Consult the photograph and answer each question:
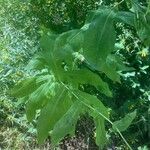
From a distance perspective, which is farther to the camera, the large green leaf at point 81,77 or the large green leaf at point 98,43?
the large green leaf at point 81,77

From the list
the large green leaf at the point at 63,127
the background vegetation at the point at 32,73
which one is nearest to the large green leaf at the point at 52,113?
the large green leaf at the point at 63,127

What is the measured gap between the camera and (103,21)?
0.76 metres

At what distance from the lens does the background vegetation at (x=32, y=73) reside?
4594 mm

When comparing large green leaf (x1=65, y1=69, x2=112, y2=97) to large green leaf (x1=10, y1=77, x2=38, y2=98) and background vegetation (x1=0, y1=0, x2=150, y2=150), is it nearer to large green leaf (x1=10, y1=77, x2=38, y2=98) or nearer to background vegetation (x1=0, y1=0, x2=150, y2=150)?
large green leaf (x1=10, y1=77, x2=38, y2=98)

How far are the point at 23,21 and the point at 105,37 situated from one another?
4.83 meters

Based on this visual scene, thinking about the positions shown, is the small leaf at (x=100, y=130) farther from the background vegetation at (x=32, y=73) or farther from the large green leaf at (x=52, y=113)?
the background vegetation at (x=32, y=73)

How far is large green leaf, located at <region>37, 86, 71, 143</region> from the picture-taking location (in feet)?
2.48

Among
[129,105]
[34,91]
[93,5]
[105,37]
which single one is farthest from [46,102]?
[93,5]

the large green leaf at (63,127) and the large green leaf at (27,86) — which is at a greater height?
the large green leaf at (27,86)

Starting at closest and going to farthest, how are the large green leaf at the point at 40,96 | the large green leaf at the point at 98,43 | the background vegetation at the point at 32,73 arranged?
the large green leaf at the point at 98,43
the large green leaf at the point at 40,96
the background vegetation at the point at 32,73

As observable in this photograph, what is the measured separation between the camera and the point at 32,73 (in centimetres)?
499

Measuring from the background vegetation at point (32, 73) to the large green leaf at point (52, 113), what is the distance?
142 inches

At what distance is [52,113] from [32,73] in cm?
425

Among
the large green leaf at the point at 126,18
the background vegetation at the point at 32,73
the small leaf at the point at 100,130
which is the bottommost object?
the background vegetation at the point at 32,73
